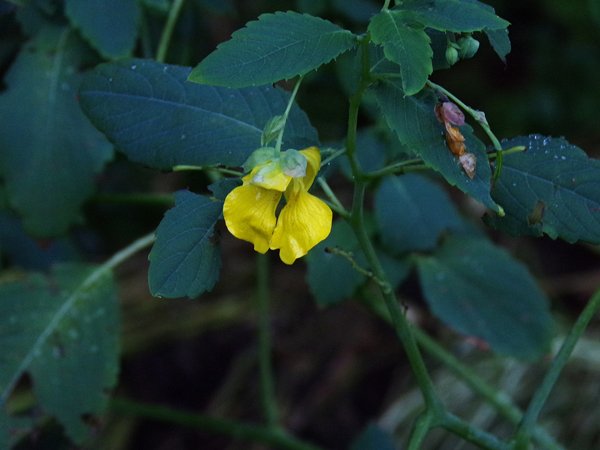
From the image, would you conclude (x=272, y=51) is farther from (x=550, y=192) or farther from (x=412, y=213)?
(x=412, y=213)

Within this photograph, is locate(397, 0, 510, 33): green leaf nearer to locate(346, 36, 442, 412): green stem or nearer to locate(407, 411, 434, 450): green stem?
locate(346, 36, 442, 412): green stem

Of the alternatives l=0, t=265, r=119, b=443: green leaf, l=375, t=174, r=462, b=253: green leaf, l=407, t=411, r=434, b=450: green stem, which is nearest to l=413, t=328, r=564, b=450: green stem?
l=375, t=174, r=462, b=253: green leaf

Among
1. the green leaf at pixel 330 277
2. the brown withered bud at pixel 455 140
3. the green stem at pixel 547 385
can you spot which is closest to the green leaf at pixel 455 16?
the brown withered bud at pixel 455 140

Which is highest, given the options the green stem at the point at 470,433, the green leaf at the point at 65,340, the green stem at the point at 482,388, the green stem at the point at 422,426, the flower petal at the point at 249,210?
the flower petal at the point at 249,210

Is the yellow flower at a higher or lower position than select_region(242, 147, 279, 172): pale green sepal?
lower

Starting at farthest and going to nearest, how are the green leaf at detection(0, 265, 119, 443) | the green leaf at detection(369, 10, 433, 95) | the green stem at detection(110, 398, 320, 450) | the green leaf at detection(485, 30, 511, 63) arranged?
1. the green stem at detection(110, 398, 320, 450)
2. the green leaf at detection(0, 265, 119, 443)
3. the green leaf at detection(485, 30, 511, 63)
4. the green leaf at detection(369, 10, 433, 95)

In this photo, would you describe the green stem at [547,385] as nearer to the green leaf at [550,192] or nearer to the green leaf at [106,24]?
the green leaf at [550,192]
